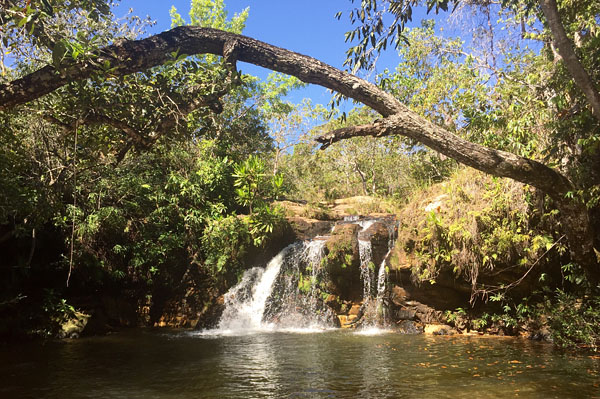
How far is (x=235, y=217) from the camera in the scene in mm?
14141

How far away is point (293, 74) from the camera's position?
5.62 meters

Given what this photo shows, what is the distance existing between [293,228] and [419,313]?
18.6ft

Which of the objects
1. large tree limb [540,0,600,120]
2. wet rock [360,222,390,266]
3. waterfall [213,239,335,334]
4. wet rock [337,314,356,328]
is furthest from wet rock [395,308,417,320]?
large tree limb [540,0,600,120]

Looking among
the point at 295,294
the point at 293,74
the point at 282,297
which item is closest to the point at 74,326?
the point at 282,297

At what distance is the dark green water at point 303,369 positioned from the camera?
17.5 ft

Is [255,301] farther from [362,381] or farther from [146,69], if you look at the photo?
[146,69]

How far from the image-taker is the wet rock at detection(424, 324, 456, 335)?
9.89 metres

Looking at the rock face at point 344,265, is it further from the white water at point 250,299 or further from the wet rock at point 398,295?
the white water at point 250,299

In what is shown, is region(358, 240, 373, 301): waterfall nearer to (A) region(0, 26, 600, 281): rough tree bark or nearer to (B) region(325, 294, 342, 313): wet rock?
(B) region(325, 294, 342, 313): wet rock

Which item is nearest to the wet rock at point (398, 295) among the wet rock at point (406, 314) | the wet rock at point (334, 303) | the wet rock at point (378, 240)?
the wet rock at point (406, 314)

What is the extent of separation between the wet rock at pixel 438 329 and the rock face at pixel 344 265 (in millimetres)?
2376

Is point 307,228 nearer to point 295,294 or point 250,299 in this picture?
point 295,294

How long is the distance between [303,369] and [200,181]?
9775 mm

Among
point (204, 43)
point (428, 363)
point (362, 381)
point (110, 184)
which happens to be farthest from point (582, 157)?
point (110, 184)
